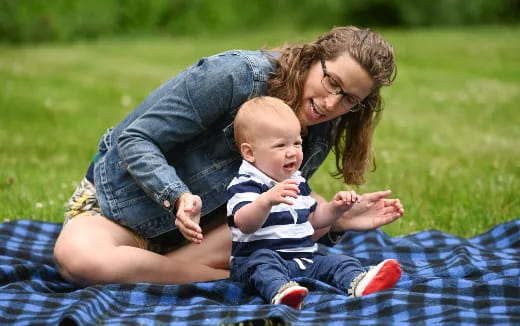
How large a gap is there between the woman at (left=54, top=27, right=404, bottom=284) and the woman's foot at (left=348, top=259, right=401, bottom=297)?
48 cm

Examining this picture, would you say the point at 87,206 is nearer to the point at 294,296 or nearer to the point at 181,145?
the point at 181,145

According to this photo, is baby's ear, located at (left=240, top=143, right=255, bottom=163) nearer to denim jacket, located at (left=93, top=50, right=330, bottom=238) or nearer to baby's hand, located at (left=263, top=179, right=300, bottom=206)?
denim jacket, located at (left=93, top=50, right=330, bottom=238)

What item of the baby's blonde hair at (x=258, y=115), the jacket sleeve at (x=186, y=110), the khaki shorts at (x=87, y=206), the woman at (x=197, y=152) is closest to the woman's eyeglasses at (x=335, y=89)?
the woman at (x=197, y=152)

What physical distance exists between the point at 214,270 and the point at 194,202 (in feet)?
2.00

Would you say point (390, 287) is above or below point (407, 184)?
above

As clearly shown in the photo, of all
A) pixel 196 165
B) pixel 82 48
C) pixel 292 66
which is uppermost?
pixel 292 66

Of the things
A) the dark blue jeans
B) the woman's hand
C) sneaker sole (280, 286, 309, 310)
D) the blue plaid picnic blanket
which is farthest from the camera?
the woman's hand

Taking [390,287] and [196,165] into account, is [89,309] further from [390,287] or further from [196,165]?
[390,287]

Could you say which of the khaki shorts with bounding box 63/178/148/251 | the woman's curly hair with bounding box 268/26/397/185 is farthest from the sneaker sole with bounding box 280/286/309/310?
the khaki shorts with bounding box 63/178/148/251

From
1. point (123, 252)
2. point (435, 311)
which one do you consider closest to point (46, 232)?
point (123, 252)

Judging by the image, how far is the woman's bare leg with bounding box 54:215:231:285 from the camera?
10.6 feet

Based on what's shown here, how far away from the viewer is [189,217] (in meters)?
2.94

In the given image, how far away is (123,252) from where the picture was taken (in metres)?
3.25

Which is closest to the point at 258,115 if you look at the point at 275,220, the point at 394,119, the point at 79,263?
the point at 275,220
